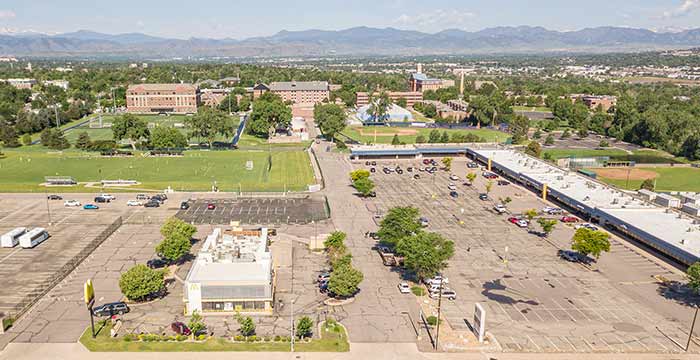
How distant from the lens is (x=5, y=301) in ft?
121

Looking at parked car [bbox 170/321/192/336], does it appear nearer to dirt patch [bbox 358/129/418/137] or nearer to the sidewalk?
the sidewalk

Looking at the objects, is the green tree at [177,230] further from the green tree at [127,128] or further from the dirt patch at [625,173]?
the dirt patch at [625,173]

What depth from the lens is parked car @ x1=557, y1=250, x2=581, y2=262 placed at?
4628 cm

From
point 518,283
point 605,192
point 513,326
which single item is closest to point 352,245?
point 518,283

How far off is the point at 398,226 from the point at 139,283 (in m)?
20.8

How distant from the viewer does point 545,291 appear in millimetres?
A: 39906

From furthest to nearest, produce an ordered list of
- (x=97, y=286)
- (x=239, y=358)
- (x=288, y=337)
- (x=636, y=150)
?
(x=636, y=150) < (x=97, y=286) < (x=288, y=337) < (x=239, y=358)

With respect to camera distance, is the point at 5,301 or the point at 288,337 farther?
the point at 5,301

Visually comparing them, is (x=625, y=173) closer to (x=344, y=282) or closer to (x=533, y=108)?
(x=344, y=282)

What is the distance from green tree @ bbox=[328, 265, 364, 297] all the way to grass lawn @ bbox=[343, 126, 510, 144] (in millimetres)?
70697

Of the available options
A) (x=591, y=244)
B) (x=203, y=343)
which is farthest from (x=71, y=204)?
(x=591, y=244)

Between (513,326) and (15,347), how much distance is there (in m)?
30.5

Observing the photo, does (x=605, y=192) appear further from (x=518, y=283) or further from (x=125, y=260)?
(x=125, y=260)

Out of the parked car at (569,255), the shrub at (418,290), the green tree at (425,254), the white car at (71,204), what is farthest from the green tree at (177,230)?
the parked car at (569,255)
